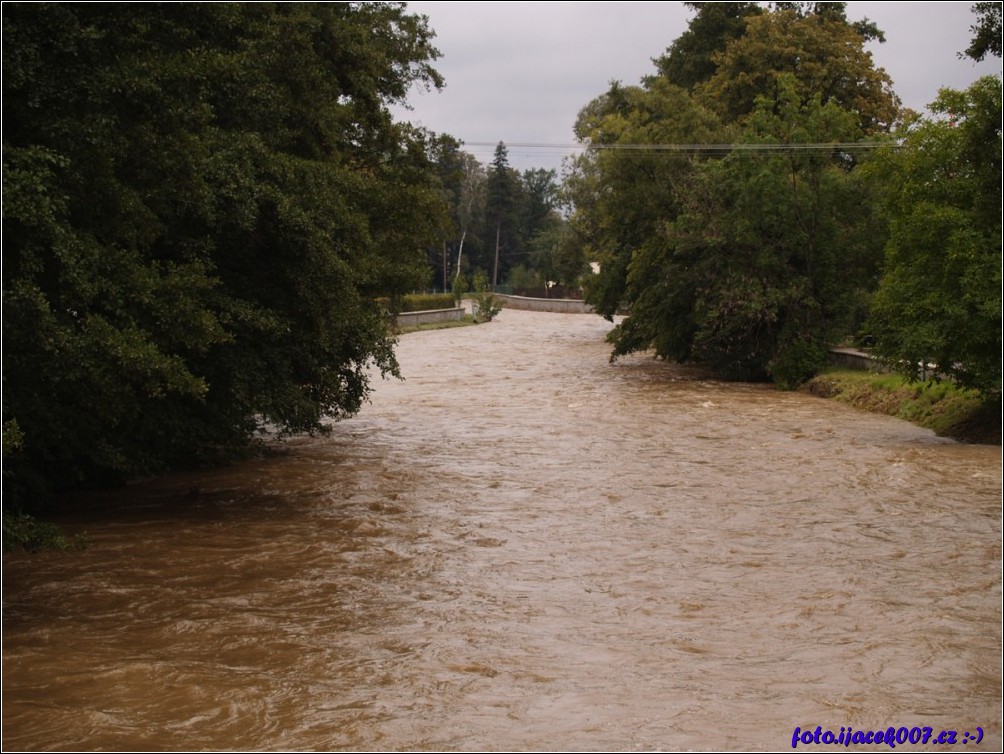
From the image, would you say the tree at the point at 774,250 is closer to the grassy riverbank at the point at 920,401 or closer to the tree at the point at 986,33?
the grassy riverbank at the point at 920,401

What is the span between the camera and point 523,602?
40.1ft

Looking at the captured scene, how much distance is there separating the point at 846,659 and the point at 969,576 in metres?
3.53

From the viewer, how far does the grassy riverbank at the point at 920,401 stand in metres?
22.4

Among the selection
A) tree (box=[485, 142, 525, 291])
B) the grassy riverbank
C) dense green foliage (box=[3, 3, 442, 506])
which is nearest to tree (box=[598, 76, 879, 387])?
the grassy riverbank

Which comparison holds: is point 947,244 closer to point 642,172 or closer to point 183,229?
point 183,229

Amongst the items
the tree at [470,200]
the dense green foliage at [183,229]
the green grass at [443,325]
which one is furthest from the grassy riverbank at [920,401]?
the tree at [470,200]

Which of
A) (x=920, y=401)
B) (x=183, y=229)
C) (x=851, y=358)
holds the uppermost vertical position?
(x=183, y=229)

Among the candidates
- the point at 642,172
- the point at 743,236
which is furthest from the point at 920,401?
the point at 642,172

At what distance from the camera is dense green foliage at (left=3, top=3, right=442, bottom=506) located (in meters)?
11.0

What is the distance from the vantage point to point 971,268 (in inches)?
760

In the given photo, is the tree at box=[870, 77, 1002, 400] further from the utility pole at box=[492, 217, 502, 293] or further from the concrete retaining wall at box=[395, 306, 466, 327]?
the utility pole at box=[492, 217, 502, 293]

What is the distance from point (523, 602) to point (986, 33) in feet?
26.1

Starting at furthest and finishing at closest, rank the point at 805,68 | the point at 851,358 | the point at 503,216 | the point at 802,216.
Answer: the point at 503,216
the point at 805,68
the point at 802,216
the point at 851,358

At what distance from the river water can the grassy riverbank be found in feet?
2.56
